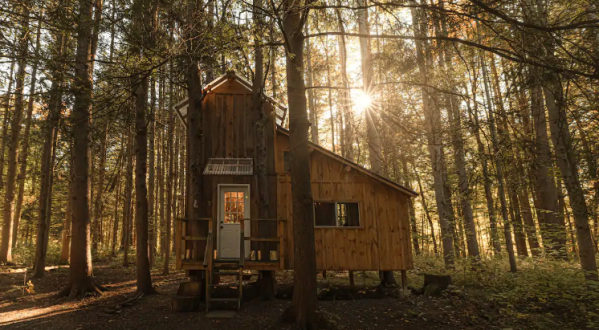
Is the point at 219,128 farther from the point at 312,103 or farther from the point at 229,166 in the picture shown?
the point at 312,103

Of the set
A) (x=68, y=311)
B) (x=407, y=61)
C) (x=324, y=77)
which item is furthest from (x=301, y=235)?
(x=324, y=77)

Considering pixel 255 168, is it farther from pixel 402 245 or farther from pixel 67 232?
pixel 67 232

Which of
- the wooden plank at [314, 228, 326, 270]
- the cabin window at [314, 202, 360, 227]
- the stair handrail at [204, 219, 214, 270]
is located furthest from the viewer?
the cabin window at [314, 202, 360, 227]

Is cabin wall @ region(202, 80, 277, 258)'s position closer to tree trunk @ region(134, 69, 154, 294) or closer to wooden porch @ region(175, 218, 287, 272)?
wooden porch @ region(175, 218, 287, 272)

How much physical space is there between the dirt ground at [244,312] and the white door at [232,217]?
1.88m

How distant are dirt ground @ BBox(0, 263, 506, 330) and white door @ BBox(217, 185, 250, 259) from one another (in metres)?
1.88

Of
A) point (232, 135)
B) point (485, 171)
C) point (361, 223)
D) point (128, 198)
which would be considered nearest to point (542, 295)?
point (485, 171)

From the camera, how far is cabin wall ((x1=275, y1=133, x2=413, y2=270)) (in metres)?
10.2

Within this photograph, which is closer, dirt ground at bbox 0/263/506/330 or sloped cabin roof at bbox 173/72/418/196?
dirt ground at bbox 0/263/506/330

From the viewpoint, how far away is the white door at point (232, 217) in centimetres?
1035

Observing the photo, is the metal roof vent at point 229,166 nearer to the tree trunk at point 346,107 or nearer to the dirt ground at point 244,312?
the tree trunk at point 346,107

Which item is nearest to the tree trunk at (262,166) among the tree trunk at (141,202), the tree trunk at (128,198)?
the tree trunk at (141,202)

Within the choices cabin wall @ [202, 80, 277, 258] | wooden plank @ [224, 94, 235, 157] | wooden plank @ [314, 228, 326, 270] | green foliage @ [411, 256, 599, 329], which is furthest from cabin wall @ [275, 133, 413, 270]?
green foliage @ [411, 256, 599, 329]

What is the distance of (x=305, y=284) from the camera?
21.4 ft
